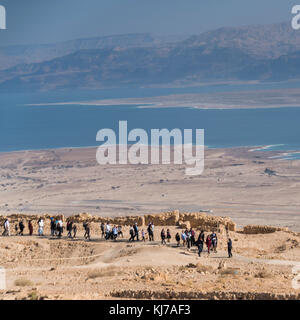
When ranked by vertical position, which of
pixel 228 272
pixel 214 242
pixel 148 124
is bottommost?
pixel 228 272

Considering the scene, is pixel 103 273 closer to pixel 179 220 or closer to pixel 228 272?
pixel 228 272

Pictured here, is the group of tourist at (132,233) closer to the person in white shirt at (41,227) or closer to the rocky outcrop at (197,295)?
the person in white shirt at (41,227)

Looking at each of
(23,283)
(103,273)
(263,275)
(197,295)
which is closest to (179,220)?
(103,273)

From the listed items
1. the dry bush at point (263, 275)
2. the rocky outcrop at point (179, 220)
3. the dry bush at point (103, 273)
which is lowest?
the dry bush at point (103, 273)

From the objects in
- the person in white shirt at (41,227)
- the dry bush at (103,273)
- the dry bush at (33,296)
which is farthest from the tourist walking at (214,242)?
the dry bush at (33,296)

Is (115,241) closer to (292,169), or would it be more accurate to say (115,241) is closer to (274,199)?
(274,199)

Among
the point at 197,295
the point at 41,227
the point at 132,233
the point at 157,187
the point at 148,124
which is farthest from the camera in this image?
the point at 148,124

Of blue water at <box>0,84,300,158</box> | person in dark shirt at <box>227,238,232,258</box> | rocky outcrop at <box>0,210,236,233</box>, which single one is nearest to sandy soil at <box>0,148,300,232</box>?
blue water at <box>0,84,300,158</box>

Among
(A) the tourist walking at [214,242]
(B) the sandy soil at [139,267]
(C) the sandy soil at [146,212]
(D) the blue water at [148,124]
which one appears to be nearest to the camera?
(B) the sandy soil at [139,267]

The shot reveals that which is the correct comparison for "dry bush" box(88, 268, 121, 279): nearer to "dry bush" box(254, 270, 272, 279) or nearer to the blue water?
"dry bush" box(254, 270, 272, 279)
